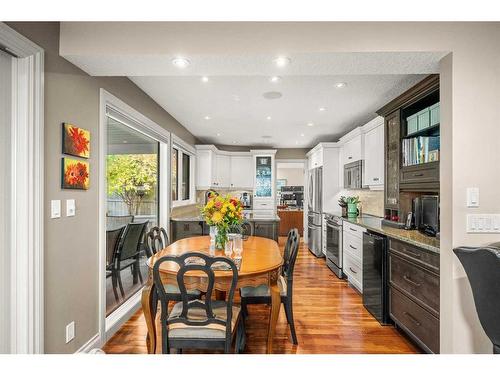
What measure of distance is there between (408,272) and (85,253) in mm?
2597

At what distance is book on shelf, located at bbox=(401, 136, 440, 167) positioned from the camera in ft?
8.77

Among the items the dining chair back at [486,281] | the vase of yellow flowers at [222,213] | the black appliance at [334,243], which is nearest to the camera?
the dining chair back at [486,281]

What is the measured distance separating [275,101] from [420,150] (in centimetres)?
176

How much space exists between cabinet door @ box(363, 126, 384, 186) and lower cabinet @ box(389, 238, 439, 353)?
4.60ft

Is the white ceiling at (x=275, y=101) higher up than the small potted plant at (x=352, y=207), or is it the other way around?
the white ceiling at (x=275, y=101)

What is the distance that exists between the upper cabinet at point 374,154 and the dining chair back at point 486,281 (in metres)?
2.35

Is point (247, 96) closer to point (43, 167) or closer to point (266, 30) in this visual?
point (266, 30)

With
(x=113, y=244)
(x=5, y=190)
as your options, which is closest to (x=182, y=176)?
(x=113, y=244)

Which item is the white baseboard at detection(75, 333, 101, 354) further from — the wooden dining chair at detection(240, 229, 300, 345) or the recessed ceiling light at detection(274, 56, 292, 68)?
the recessed ceiling light at detection(274, 56, 292, 68)

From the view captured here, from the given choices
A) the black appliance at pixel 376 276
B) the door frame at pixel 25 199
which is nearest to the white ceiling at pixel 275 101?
the door frame at pixel 25 199

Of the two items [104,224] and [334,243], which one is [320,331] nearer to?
[334,243]

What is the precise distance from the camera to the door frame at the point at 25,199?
1612mm

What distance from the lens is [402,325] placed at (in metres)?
2.47

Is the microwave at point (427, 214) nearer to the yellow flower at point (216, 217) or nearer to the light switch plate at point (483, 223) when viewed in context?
the light switch plate at point (483, 223)
